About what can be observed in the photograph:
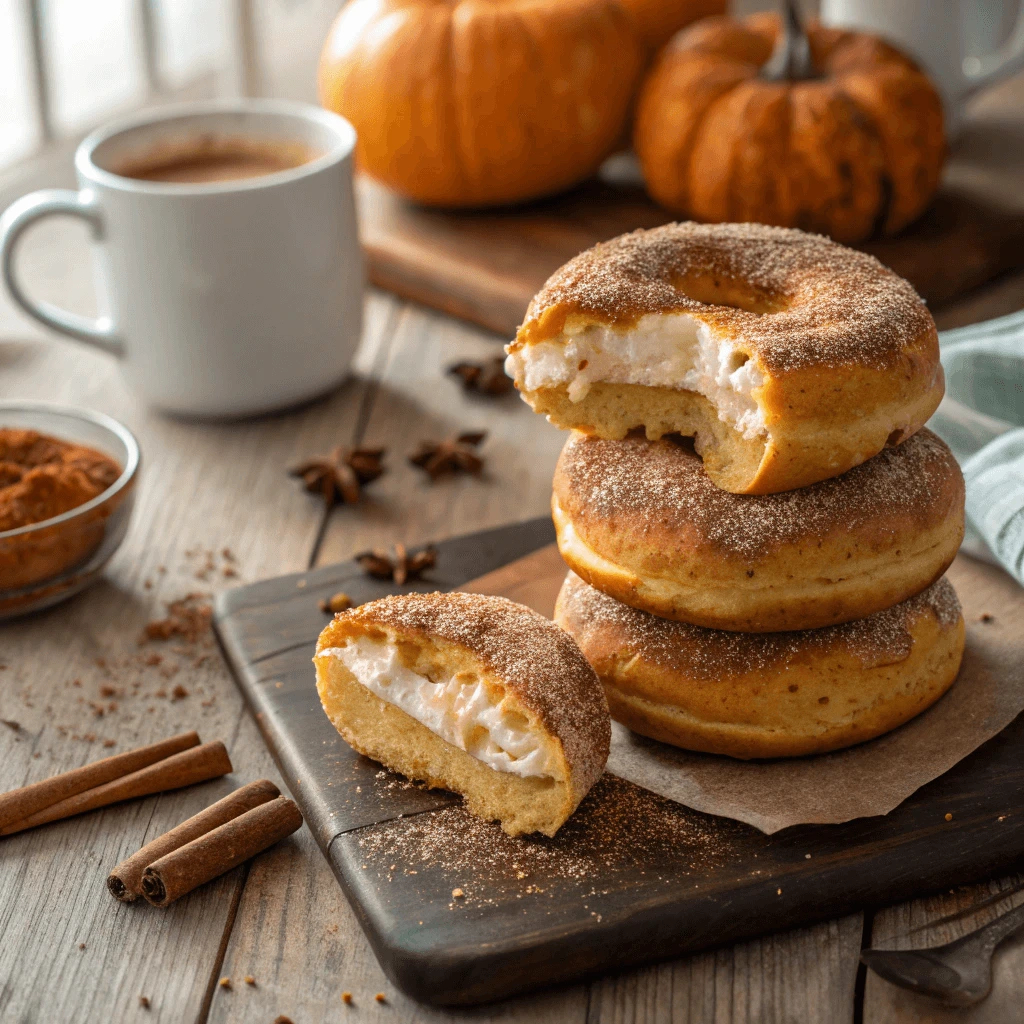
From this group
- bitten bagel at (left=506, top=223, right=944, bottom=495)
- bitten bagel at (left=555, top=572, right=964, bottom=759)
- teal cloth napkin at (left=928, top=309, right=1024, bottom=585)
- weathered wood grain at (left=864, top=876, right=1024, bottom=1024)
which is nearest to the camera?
weathered wood grain at (left=864, top=876, right=1024, bottom=1024)

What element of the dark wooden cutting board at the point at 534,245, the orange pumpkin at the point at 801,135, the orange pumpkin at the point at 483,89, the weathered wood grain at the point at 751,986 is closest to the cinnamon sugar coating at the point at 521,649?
the weathered wood grain at the point at 751,986

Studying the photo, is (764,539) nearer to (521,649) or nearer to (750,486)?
(750,486)

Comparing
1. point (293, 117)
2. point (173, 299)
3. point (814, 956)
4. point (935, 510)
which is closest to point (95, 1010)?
point (814, 956)

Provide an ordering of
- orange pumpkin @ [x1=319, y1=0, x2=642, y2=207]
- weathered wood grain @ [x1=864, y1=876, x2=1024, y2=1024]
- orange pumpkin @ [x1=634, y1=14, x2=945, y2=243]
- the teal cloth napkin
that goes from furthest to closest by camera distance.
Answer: orange pumpkin @ [x1=319, y1=0, x2=642, y2=207], orange pumpkin @ [x1=634, y1=14, x2=945, y2=243], the teal cloth napkin, weathered wood grain @ [x1=864, y1=876, x2=1024, y2=1024]

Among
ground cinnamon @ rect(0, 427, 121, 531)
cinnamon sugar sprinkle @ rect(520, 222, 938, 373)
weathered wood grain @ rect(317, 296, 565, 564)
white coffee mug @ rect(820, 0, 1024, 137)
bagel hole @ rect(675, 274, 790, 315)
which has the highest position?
cinnamon sugar sprinkle @ rect(520, 222, 938, 373)

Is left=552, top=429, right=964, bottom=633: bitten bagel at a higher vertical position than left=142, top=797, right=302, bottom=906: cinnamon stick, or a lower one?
higher

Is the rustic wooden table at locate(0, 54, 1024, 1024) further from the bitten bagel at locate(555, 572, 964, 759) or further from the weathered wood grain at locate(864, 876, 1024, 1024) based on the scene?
the bitten bagel at locate(555, 572, 964, 759)

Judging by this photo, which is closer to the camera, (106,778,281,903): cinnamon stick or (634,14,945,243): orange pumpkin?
(106,778,281,903): cinnamon stick

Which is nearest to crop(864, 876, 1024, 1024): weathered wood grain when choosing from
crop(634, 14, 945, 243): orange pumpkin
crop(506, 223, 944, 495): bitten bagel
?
crop(506, 223, 944, 495): bitten bagel

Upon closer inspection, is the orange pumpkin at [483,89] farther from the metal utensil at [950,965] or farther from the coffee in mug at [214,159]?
the metal utensil at [950,965]
